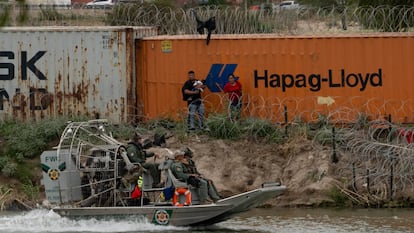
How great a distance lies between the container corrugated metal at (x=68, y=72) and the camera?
28.9 meters

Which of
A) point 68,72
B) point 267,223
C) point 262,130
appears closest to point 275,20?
point 262,130

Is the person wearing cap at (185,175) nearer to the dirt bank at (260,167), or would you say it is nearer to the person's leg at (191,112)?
the dirt bank at (260,167)

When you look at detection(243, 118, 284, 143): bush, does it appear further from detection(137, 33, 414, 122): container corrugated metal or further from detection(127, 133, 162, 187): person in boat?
detection(127, 133, 162, 187): person in boat

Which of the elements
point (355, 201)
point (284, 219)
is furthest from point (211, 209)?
point (355, 201)

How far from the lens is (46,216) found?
71.1 ft

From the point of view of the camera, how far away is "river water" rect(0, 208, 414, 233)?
20922mm

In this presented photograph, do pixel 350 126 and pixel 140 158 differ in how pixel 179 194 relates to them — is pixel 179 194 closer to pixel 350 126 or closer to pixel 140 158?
pixel 140 158

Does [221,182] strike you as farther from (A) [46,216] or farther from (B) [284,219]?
(A) [46,216]

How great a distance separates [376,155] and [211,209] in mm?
5606

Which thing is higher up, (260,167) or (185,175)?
(185,175)

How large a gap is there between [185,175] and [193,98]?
7.33 metres

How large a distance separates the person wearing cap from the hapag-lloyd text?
777cm

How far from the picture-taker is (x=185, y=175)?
67.3ft

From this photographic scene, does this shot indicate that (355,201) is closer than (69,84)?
Yes
